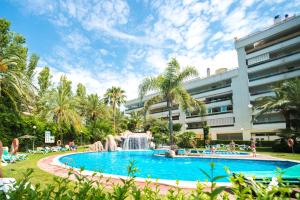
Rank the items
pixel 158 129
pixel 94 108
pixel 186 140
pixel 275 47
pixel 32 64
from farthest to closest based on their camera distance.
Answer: pixel 94 108, pixel 158 129, pixel 32 64, pixel 275 47, pixel 186 140

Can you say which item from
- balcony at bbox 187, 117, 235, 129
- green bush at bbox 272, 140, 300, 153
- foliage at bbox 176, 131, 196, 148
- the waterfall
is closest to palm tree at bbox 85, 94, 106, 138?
the waterfall

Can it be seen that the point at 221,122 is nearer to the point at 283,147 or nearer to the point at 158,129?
the point at 158,129

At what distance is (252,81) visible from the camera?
152ft

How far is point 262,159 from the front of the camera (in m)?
21.2

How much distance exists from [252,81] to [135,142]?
76.7 feet

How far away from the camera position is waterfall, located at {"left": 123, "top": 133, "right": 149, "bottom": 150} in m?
43.8

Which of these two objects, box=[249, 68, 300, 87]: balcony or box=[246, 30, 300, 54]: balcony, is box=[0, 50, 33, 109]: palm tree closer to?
box=[249, 68, 300, 87]: balcony

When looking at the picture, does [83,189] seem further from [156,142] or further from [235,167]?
[156,142]

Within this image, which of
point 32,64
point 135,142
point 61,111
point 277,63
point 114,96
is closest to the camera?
point 277,63

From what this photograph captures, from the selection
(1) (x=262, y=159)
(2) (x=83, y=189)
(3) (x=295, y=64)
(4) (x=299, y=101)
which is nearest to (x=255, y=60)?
(3) (x=295, y=64)

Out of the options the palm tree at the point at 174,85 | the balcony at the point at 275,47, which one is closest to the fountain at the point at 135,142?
the palm tree at the point at 174,85

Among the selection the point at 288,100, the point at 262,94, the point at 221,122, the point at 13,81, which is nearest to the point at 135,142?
the point at 221,122

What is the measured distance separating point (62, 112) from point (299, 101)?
3425 centimetres

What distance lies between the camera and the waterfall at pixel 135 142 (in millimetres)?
43791
